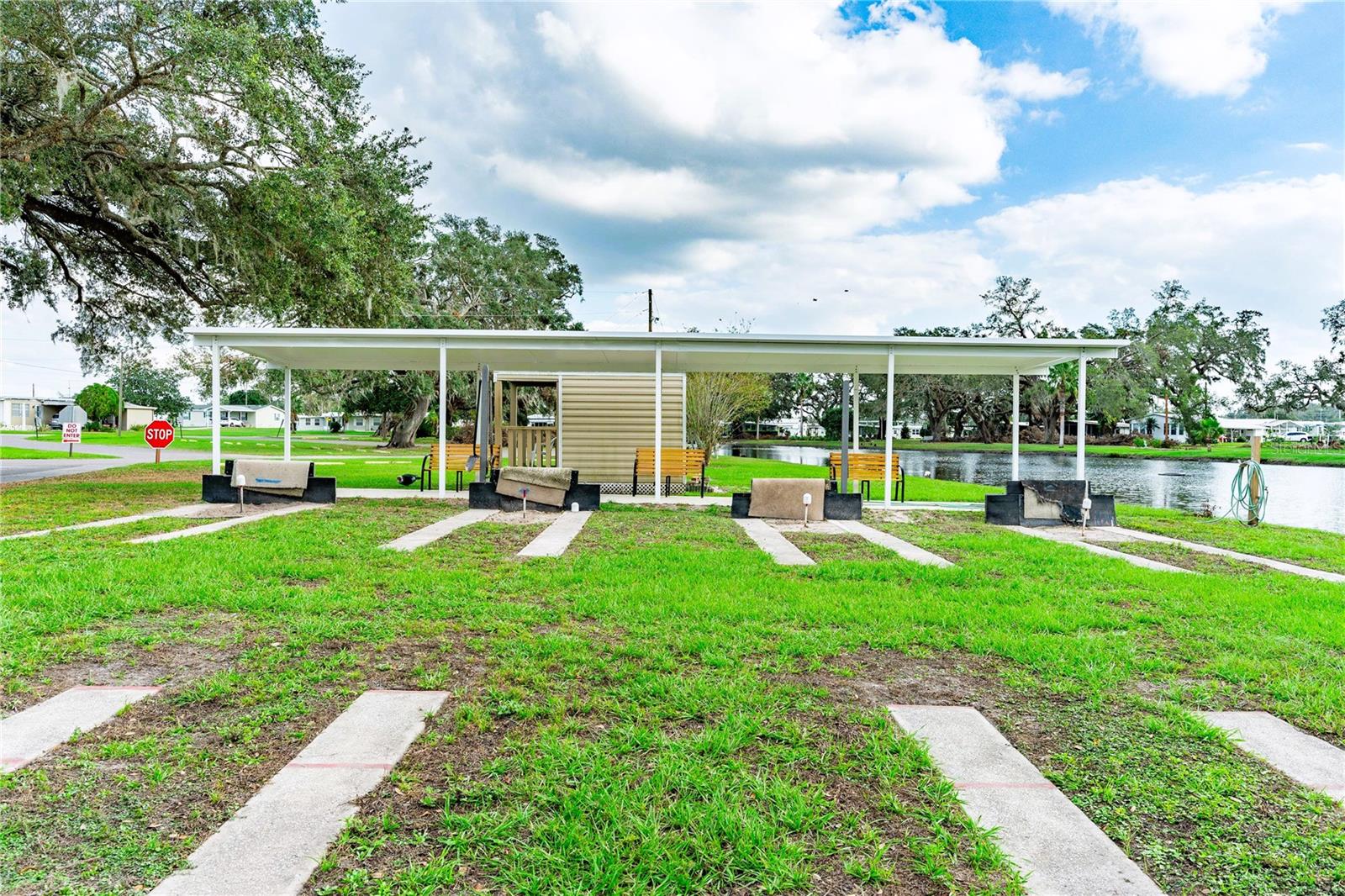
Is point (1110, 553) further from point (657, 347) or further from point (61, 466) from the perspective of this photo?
point (61, 466)

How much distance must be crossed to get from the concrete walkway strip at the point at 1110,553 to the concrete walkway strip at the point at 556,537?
5.49 metres

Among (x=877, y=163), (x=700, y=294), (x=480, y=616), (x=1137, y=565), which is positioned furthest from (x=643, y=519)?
(x=700, y=294)

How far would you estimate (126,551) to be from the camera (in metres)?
6.17

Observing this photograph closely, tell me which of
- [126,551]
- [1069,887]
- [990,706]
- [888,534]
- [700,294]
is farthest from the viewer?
[700,294]

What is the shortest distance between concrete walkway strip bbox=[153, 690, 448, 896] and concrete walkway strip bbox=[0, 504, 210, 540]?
6641 millimetres

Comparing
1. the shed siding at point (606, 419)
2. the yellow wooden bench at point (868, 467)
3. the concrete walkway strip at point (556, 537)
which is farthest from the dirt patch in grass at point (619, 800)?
the shed siding at point (606, 419)

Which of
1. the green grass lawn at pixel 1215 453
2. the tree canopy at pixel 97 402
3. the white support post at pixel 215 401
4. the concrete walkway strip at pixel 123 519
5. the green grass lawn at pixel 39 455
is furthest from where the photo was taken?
the tree canopy at pixel 97 402

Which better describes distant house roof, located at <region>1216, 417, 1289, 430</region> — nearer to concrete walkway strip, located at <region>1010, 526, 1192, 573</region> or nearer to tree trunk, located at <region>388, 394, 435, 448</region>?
concrete walkway strip, located at <region>1010, 526, 1192, 573</region>

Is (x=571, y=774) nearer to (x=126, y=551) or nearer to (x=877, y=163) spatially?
(x=126, y=551)

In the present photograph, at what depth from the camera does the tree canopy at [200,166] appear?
9078mm

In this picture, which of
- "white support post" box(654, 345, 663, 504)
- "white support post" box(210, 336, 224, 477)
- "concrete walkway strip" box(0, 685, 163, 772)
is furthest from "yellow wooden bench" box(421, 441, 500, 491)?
"concrete walkway strip" box(0, 685, 163, 772)

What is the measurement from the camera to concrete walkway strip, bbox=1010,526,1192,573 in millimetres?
6473

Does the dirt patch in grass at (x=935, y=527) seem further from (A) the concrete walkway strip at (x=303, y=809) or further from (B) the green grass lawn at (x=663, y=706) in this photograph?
(A) the concrete walkway strip at (x=303, y=809)

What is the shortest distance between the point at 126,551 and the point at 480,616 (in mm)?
4102
